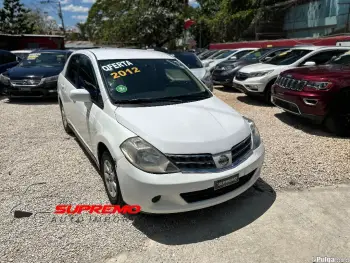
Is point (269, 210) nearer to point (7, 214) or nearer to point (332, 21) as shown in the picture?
point (7, 214)

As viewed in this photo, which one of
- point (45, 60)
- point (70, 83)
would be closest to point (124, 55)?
point (70, 83)

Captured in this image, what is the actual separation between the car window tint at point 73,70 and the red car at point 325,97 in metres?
3.95

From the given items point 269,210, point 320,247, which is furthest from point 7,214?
point 320,247

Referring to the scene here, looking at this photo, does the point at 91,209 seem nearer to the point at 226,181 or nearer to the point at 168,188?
the point at 168,188

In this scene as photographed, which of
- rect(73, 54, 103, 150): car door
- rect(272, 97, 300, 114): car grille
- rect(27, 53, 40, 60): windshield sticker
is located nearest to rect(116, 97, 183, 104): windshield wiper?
rect(73, 54, 103, 150): car door

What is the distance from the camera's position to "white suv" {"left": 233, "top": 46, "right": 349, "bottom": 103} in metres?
7.86

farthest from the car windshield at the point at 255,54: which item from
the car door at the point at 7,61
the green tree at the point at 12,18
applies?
the green tree at the point at 12,18

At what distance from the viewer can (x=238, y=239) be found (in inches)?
107

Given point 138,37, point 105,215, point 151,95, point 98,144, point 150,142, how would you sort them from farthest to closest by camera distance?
point 138,37 < point 151,95 < point 98,144 < point 105,215 < point 150,142

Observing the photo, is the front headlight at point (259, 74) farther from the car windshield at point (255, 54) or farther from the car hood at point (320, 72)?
the car windshield at point (255, 54)

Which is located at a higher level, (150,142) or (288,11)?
(288,11)

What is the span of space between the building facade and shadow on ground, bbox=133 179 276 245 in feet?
55.6

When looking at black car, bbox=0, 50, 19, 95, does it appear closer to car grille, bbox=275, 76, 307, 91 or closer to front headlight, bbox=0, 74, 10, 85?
front headlight, bbox=0, 74, 10, 85

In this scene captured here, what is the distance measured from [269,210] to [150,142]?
60.0 inches
